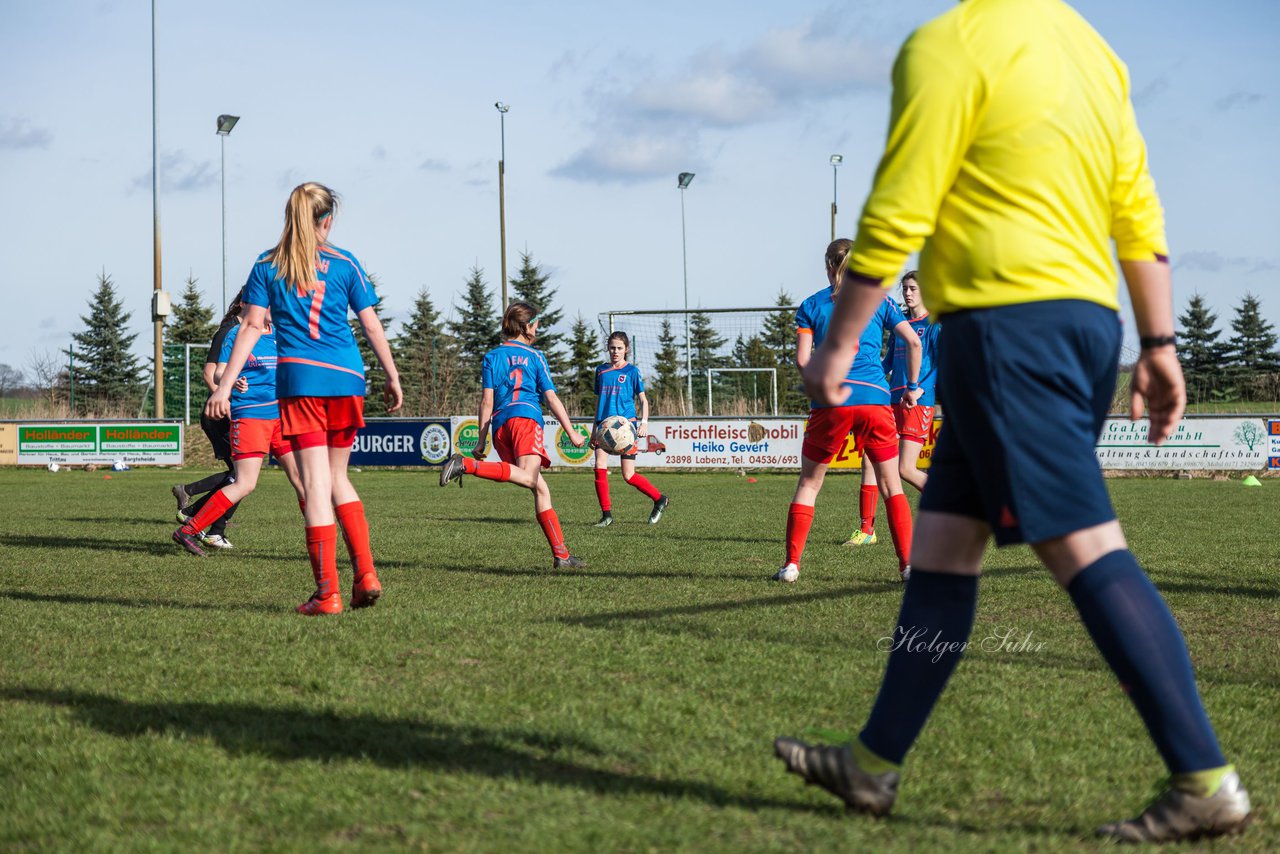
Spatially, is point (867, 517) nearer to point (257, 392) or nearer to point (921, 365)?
point (921, 365)

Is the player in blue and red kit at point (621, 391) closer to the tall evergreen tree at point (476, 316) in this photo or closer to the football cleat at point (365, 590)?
the football cleat at point (365, 590)

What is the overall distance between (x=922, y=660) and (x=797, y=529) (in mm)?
4879

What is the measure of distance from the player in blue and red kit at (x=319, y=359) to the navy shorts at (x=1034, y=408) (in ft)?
13.0

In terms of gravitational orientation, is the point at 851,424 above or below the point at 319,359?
below

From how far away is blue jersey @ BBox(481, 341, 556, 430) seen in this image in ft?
29.7

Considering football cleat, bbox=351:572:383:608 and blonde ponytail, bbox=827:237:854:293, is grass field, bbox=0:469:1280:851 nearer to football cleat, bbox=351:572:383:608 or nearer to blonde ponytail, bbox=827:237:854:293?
football cleat, bbox=351:572:383:608

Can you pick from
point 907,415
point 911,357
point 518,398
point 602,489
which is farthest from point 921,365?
point 602,489

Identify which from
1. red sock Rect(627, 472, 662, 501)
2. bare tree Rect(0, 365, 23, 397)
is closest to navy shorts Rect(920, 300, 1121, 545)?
red sock Rect(627, 472, 662, 501)

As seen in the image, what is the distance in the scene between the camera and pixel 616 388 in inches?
570

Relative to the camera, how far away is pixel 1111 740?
3.61m

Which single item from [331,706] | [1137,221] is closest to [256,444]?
[331,706]

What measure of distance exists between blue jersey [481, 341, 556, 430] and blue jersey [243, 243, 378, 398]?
2896 millimetres

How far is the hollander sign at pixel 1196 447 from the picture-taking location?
22609mm

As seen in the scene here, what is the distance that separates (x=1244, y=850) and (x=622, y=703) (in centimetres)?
196
